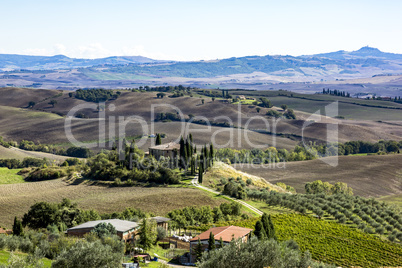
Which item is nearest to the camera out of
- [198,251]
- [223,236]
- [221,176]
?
[198,251]

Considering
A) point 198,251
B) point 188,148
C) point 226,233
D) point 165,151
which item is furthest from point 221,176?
point 198,251

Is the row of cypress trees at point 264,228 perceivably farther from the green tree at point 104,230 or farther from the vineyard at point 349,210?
the vineyard at point 349,210

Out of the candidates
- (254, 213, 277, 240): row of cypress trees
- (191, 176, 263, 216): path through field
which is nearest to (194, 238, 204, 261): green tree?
(254, 213, 277, 240): row of cypress trees

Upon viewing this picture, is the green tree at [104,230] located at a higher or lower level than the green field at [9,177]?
higher

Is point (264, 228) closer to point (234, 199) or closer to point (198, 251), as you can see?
point (198, 251)

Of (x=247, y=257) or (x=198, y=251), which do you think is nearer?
(x=247, y=257)

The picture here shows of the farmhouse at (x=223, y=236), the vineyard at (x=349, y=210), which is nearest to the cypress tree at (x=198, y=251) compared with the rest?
the farmhouse at (x=223, y=236)

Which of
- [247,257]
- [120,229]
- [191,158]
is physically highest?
[247,257]
